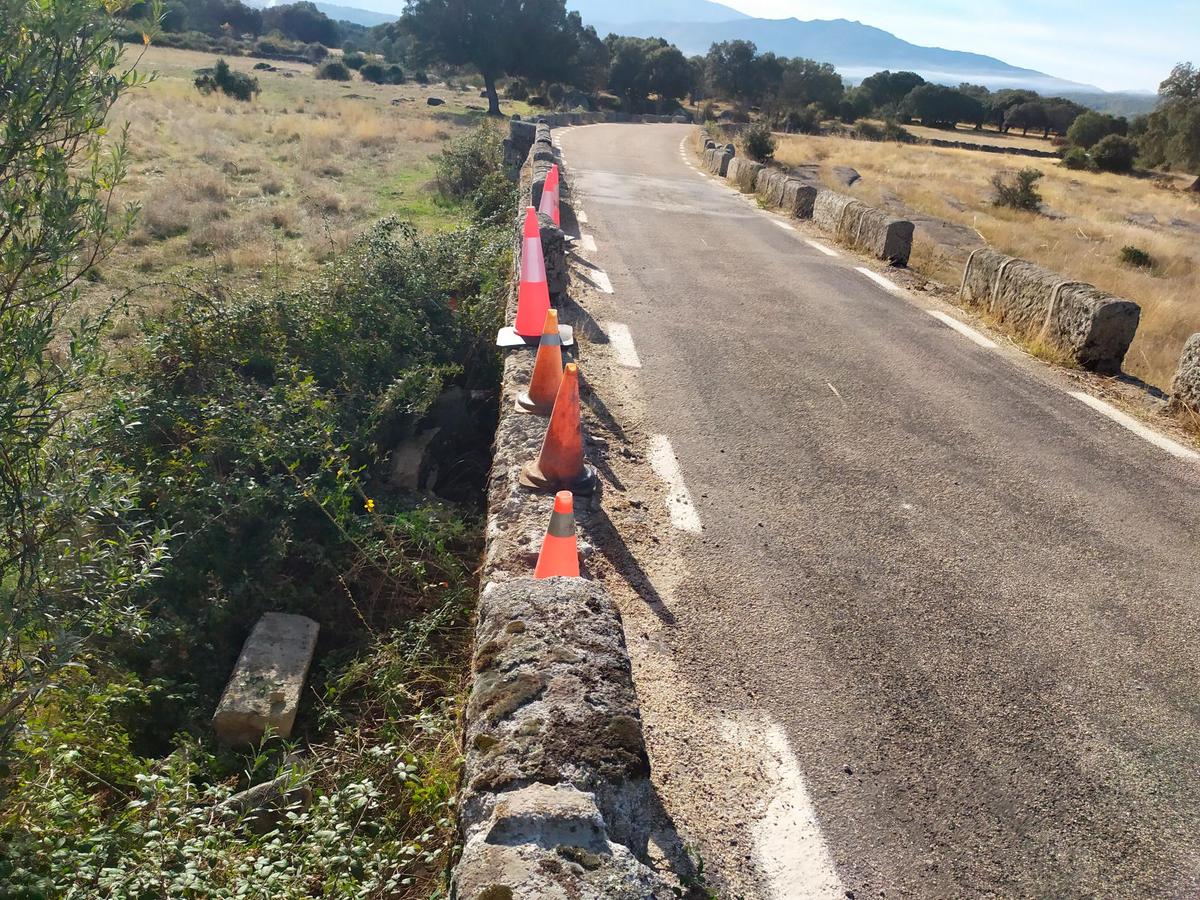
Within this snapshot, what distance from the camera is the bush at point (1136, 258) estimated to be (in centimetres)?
1908

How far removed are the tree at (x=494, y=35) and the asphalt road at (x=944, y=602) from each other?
4425 centimetres

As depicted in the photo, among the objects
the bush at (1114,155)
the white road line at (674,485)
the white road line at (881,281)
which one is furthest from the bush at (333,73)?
the white road line at (674,485)

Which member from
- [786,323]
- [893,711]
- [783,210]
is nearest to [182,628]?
[893,711]

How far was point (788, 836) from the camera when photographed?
2.89 meters

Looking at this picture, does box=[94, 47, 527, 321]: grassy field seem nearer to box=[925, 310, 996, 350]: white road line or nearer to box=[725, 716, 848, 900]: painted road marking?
box=[725, 716, 848, 900]: painted road marking

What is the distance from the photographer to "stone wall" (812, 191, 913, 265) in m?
12.0

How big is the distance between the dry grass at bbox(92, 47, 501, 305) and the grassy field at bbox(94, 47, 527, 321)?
0.11 feet

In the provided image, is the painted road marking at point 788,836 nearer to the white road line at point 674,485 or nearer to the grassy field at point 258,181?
the white road line at point 674,485

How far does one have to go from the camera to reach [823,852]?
284cm

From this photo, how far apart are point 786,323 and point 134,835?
723cm

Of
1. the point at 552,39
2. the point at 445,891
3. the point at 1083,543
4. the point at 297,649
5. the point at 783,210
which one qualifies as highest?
the point at 552,39

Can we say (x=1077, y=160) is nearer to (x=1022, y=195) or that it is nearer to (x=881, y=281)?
(x=1022, y=195)

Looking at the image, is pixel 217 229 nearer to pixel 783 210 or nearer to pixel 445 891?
pixel 783 210

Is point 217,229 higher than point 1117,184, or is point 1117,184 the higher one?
point 1117,184
